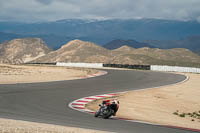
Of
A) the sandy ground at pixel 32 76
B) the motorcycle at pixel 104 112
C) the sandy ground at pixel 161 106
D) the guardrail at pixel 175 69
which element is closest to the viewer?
the motorcycle at pixel 104 112

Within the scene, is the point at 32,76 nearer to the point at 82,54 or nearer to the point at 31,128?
the point at 31,128

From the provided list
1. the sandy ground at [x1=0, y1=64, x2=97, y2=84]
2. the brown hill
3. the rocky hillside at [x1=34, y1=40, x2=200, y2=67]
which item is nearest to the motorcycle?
the sandy ground at [x1=0, y1=64, x2=97, y2=84]

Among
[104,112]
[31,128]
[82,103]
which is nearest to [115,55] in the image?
[82,103]

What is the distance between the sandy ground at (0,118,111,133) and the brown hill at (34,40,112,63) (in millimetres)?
126316

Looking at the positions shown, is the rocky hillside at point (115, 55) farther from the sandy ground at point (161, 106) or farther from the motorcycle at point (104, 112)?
the motorcycle at point (104, 112)

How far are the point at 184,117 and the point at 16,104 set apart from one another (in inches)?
344

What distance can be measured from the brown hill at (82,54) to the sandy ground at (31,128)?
126316 millimetres

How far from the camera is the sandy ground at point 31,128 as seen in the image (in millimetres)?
11104

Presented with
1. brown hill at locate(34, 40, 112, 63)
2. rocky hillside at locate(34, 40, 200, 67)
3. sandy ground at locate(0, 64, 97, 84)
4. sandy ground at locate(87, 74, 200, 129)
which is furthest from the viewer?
brown hill at locate(34, 40, 112, 63)

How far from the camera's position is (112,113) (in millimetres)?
15383

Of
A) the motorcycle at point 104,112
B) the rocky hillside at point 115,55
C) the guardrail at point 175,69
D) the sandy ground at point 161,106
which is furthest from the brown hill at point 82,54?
the motorcycle at point 104,112

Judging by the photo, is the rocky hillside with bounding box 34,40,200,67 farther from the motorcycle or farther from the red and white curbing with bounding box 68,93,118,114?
the motorcycle

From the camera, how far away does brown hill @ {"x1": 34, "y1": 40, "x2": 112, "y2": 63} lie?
148738mm

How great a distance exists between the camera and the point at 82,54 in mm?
165375
